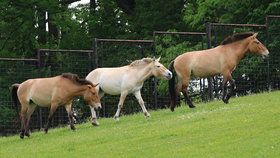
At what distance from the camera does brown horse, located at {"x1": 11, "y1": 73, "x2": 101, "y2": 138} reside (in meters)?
21.4

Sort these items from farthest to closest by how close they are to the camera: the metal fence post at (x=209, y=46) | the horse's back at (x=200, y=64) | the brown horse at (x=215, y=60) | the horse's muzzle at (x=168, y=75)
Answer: the metal fence post at (x=209, y=46) < the horse's back at (x=200, y=64) < the brown horse at (x=215, y=60) < the horse's muzzle at (x=168, y=75)

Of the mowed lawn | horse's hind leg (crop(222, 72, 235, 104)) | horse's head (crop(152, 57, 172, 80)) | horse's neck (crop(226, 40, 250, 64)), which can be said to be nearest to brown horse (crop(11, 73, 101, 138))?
the mowed lawn

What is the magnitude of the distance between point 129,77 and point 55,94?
236cm

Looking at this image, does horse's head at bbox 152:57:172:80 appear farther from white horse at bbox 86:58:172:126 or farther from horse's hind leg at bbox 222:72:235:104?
horse's hind leg at bbox 222:72:235:104

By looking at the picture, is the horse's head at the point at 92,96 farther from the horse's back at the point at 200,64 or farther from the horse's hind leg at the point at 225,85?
the horse's hind leg at the point at 225,85

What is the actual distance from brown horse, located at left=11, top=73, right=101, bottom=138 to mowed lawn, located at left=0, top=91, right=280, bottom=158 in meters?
0.69

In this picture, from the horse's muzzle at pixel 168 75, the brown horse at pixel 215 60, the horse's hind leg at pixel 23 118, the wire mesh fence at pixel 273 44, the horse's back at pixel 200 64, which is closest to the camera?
the horse's hind leg at pixel 23 118

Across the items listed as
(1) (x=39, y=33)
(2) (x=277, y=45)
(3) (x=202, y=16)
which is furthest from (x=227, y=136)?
(1) (x=39, y=33)

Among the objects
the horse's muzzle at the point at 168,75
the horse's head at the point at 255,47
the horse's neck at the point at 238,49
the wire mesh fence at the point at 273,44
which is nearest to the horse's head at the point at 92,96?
the horse's muzzle at the point at 168,75

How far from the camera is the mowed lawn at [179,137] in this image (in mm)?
14227

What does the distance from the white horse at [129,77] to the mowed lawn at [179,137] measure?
1.17 metres

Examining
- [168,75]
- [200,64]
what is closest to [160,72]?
[168,75]

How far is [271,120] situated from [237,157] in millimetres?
3415

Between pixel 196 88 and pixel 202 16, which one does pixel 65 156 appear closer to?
pixel 196 88
